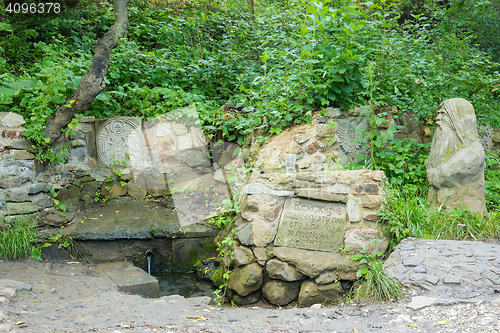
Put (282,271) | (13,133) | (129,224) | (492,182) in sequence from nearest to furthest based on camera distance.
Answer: (282,271), (492,182), (13,133), (129,224)

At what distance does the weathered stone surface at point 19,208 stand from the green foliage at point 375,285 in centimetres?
403

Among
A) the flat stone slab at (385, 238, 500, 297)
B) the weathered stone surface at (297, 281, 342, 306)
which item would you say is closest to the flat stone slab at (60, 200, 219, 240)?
the weathered stone surface at (297, 281, 342, 306)

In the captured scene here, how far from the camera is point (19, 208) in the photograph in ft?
14.8

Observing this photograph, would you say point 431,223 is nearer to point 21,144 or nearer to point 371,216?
point 371,216

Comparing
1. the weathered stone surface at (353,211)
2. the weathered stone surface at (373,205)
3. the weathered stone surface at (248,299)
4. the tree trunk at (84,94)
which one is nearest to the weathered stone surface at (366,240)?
the weathered stone surface at (353,211)

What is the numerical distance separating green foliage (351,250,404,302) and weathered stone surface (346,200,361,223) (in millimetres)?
408

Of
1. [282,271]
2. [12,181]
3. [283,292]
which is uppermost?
[12,181]

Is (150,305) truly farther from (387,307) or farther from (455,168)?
(455,168)

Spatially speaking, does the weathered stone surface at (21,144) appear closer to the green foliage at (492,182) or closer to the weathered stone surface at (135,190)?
the weathered stone surface at (135,190)

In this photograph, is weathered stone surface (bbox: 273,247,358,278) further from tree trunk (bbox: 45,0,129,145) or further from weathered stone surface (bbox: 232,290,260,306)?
tree trunk (bbox: 45,0,129,145)

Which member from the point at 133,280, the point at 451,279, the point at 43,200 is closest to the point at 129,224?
the point at 133,280

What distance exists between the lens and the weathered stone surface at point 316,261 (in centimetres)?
352

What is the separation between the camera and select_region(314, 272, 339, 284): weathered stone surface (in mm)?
3518

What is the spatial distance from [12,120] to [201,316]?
3.67 meters
